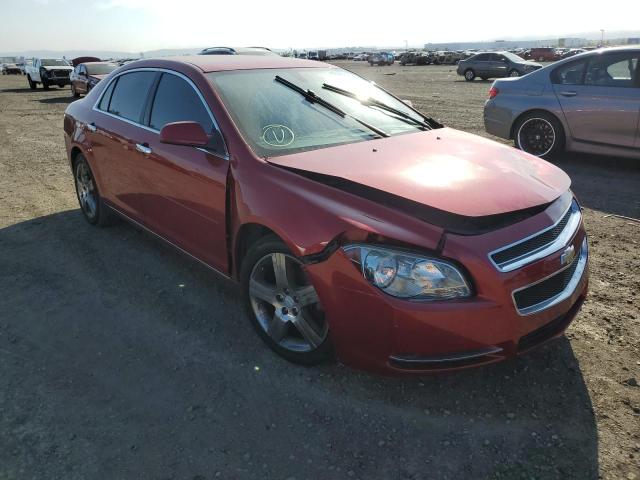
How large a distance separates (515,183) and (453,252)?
0.76 meters

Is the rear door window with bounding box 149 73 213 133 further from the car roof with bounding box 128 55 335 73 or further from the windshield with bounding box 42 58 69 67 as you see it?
the windshield with bounding box 42 58 69 67

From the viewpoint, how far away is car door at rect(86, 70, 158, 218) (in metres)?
4.18

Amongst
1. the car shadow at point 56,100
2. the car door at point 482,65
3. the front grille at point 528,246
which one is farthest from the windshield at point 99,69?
the car door at point 482,65

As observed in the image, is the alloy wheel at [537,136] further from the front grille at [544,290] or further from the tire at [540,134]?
the front grille at [544,290]

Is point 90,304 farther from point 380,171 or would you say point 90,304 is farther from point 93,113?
point 380,171

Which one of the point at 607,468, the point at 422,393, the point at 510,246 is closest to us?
the point at 607,468

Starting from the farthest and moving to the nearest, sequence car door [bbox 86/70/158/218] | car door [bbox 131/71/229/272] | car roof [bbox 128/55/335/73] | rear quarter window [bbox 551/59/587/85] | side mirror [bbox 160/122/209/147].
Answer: rear quarter window [bbox 551/59/587/85] < car door [bbox 86/70/158/218] < car roof [bbox 128/55/335/73] < car door [bbox 131/71/229/272] < side mirror [bbox 160/122/209/147]

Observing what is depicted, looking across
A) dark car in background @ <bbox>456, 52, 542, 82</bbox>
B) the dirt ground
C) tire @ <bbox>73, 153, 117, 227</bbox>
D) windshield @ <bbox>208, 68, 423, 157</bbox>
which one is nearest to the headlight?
the dirt ground

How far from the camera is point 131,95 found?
4.43m

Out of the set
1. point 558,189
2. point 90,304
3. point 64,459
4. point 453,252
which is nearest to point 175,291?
point 90,304

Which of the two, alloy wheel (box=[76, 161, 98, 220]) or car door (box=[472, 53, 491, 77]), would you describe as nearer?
alloy wheel (box=[76, 161, 98, 220])

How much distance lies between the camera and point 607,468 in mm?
2291

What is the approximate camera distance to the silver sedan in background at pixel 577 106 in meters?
6.57

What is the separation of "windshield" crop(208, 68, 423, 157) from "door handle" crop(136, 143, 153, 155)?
0.79 metres
